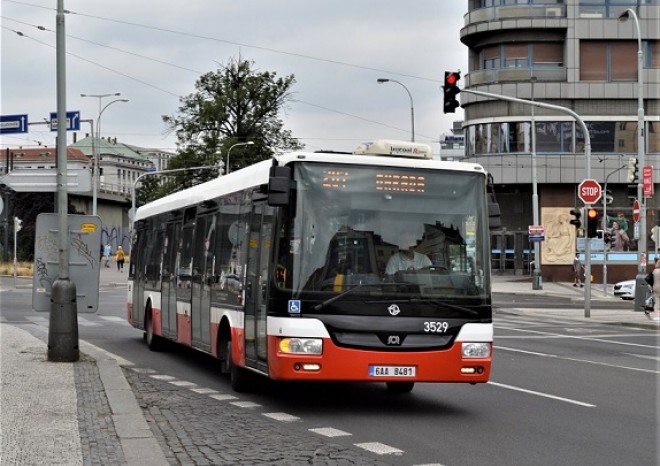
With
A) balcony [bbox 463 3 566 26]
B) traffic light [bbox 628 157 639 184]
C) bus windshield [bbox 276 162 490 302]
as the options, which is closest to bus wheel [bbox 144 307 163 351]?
bus windshield [bbox 276 162 490 302]

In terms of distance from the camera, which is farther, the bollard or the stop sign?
the stop sign

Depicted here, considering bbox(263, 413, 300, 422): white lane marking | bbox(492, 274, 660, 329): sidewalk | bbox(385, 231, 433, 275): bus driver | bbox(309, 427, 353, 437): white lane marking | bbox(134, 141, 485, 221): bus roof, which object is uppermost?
bbox(134, 141, 485, 221): bus roof

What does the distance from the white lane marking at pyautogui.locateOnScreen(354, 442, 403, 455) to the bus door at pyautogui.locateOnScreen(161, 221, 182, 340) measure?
8283mm

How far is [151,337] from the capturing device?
19344 millimetres

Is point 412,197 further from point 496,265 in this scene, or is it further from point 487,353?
point 496,265

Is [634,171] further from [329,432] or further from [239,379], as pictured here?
[329,432]

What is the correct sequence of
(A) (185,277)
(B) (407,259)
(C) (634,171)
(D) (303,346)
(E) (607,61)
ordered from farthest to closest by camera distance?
(E) (607,61) → (C) (634,171) → (A) (185,277) → (B) (407,259) → (D) (303,346)

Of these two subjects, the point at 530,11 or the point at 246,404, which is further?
the point at 530,11

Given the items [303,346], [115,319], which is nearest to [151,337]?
[303,346]

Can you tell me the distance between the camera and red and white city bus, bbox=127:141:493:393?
36.4ft

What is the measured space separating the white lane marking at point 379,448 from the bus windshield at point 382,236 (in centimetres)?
212

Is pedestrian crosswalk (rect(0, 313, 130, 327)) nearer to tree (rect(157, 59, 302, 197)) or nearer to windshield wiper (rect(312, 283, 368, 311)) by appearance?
windshield wiper (rect(312, 283, 368, 311))

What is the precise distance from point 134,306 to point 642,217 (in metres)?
19.9

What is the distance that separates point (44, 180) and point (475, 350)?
7.72 meters
